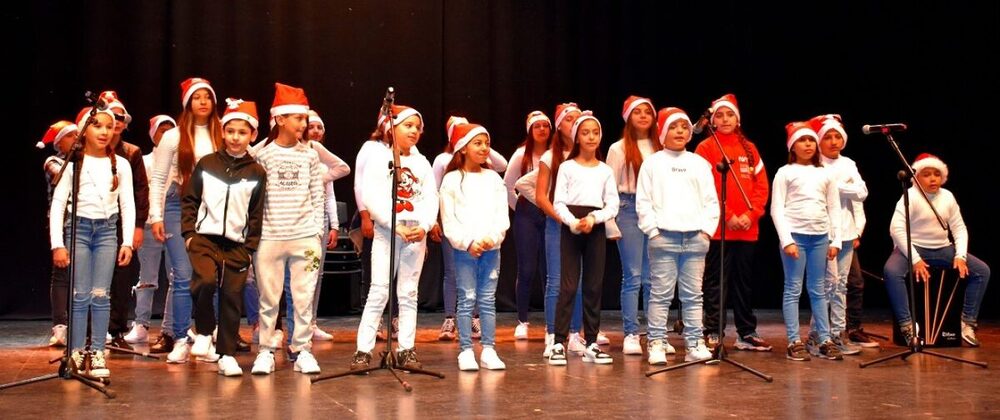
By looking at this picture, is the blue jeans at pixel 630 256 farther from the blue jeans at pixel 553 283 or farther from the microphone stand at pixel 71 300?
the microphone stand at pixel 71 300

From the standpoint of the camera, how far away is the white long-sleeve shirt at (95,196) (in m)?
4.90

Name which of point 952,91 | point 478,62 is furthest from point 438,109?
point 952,91

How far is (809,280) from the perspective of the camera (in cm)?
585

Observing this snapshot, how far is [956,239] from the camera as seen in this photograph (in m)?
6.64

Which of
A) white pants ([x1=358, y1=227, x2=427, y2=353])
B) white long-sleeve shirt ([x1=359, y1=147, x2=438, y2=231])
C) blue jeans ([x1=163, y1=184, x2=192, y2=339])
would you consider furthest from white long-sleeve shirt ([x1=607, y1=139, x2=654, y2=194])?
blue jeans ([x1=163, y1=184, x2=192, y2=339])

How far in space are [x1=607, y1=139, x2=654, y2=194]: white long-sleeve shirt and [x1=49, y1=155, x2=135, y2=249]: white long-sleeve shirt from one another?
2612mm

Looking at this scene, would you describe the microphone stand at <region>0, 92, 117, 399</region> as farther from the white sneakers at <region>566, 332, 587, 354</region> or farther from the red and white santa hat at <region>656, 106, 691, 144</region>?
the red and white santa hat at <region>656, 106, 691, 144</region>

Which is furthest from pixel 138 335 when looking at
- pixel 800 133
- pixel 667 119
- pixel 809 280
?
pixel 800 133

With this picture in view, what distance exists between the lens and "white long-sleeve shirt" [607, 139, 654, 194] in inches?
233

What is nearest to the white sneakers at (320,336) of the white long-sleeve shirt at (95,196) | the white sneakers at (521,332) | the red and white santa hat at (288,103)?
the white sneakers at (521,332)

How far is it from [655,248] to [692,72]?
420 cm

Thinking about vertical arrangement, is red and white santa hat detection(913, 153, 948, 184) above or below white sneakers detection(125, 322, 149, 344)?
above

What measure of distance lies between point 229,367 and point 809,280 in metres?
3.22

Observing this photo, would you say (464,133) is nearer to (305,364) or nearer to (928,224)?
(305,364)
